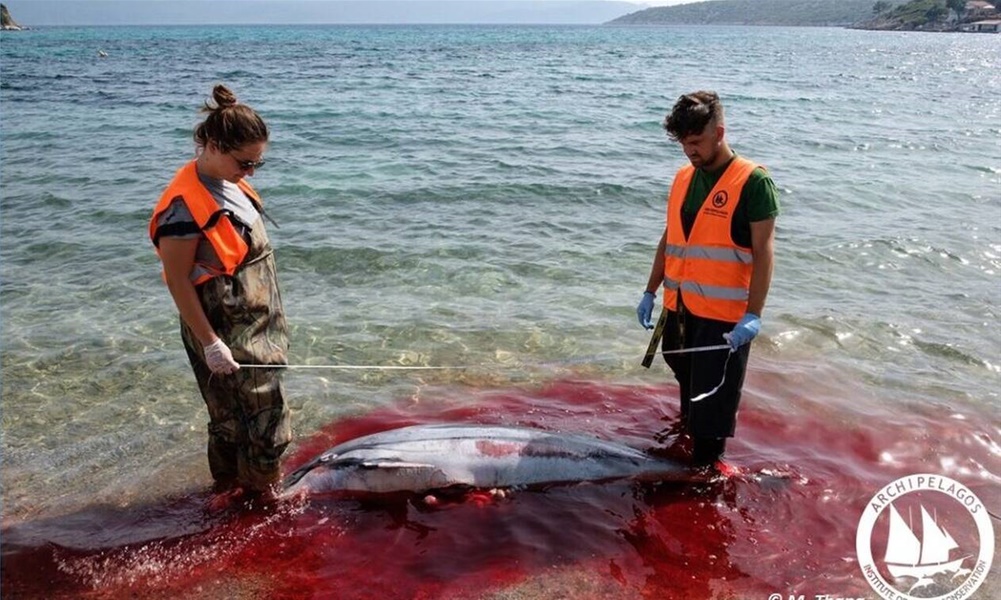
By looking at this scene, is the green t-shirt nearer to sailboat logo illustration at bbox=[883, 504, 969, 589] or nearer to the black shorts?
the black shorts

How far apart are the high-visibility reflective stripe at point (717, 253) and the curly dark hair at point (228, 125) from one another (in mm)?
2725

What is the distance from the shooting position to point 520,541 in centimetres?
473

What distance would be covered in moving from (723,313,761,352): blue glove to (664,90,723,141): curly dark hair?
120 cm

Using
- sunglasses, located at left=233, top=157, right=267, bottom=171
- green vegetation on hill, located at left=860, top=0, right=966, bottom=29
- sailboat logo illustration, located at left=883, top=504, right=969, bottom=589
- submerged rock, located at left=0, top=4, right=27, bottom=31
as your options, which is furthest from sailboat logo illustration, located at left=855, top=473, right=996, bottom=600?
green vegetation on hill, located at left=860, top=0, right=966, bottom=29

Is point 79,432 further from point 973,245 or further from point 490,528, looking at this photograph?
point 973,245

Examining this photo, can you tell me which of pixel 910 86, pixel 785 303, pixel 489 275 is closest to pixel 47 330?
pixel 489 275

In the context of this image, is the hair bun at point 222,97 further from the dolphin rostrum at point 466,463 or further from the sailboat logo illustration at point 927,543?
the sailboat logo illustration at point 927,543

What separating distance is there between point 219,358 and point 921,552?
4452 millimetres

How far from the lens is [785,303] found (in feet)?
29.9

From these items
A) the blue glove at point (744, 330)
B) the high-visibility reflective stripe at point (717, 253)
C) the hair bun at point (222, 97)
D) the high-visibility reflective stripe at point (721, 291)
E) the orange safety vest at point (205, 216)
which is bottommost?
the blue glove at point (744, 330)

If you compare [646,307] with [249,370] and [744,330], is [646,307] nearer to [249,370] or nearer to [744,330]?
[744,330]

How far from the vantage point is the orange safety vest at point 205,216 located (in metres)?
3.79

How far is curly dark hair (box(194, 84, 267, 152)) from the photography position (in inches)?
148

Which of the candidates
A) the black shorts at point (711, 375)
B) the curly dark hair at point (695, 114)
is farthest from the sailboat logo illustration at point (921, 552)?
the curly dark hair at point (695, 114)
